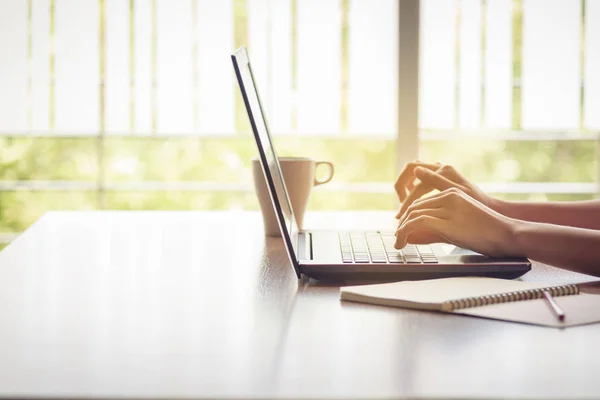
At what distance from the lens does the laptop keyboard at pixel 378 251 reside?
89 cm

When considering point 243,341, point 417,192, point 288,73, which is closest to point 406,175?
point 417,192

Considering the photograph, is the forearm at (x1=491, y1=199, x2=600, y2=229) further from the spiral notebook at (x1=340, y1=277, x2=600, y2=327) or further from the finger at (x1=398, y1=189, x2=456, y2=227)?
the spiral notebook at (x1=340, y1=277, x2=600, y2=327)

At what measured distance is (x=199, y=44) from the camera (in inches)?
126

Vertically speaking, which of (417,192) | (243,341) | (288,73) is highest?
(288,73)

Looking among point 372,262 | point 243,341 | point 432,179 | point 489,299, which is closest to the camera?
point 243,341

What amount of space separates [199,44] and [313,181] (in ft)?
6.79

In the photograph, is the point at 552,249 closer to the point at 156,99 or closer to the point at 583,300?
the point at 583,300

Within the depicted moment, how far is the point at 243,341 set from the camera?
60 cm

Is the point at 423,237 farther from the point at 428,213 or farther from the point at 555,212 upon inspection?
the point at 555,212

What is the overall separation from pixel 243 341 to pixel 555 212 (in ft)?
2.56

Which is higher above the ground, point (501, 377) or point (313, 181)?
point (313, 181)

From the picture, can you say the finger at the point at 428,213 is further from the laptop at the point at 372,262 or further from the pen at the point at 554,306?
the pen at the point at 554,306

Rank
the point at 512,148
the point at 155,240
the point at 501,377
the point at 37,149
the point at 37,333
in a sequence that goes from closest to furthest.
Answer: the point at 501,377, the point at 37,333, the point at 155,240, the point at 37,149, the point at 512,148

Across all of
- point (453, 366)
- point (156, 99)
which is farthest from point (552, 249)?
point (156, 99)
